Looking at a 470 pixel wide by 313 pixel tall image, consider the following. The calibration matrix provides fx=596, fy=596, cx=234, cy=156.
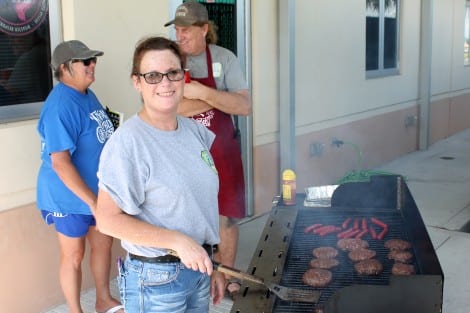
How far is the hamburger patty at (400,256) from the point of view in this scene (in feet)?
9.45

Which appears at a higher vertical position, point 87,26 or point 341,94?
point 87,26

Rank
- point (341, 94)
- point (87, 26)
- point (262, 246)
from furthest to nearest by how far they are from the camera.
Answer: point (341, 94) < point (87, 26) < point (262, 246)

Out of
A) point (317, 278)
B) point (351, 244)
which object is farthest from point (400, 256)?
point (317, 278)

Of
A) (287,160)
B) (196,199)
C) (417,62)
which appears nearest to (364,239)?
(196,199)

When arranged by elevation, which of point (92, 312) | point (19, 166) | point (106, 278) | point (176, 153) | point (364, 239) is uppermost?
point (176, 153)

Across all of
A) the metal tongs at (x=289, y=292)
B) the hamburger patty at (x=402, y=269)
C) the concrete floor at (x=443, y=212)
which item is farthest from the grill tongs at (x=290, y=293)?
the concrete floor at (x=443, y=212)

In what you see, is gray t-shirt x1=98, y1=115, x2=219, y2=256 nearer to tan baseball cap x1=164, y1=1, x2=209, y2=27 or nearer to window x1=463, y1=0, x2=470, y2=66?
tan baseball cap x1=164, y1=1, x2=209, y2=27

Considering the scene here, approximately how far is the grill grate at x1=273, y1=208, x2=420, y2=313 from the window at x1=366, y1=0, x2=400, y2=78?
4967 millimetres

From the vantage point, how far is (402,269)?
274 centimetres

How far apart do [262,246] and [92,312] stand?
5.12ft

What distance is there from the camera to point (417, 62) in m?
9.64

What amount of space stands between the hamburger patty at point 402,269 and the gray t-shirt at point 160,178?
1009 mm

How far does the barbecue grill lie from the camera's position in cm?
230

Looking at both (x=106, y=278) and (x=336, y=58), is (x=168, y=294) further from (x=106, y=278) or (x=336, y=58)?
(x=336, y=58)
